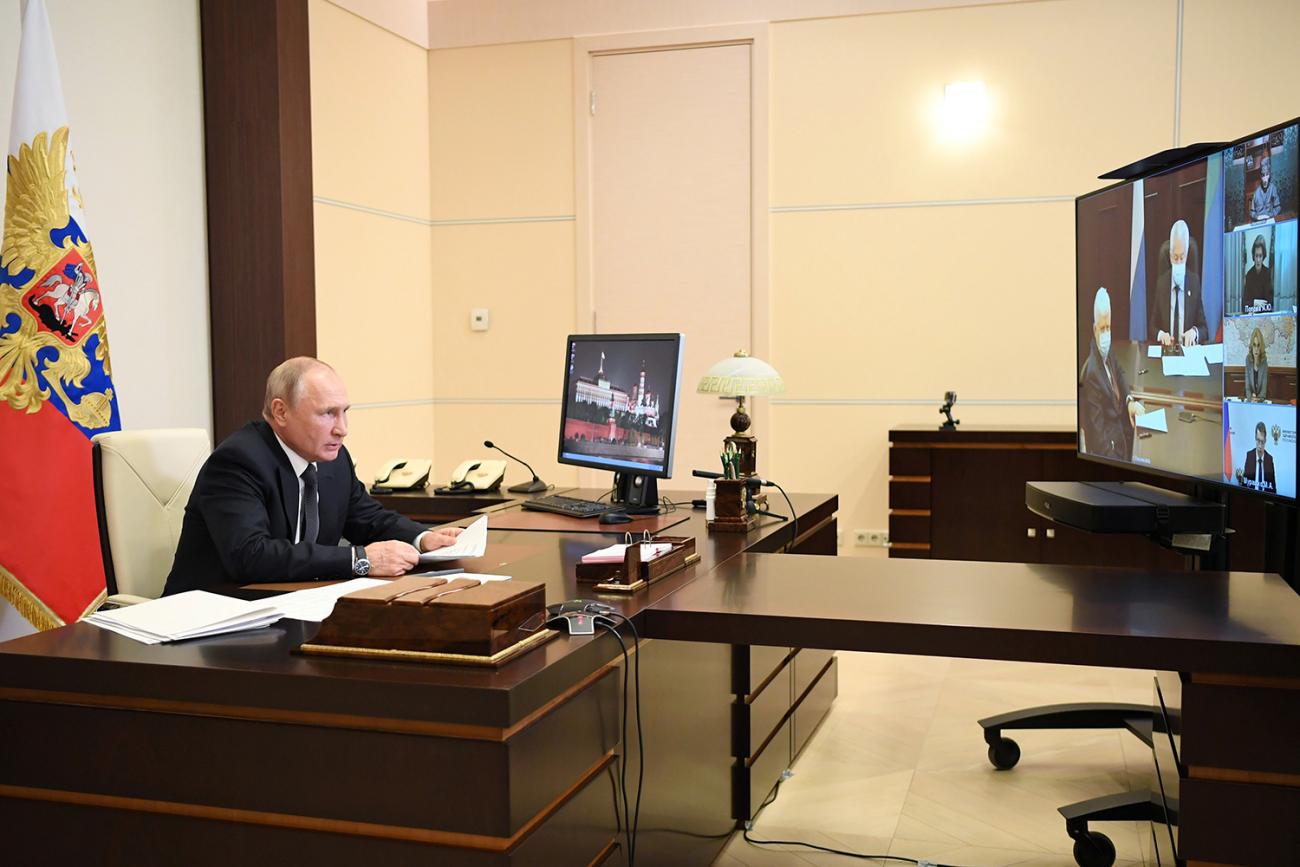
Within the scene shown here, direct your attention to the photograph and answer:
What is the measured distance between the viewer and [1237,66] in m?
5.74

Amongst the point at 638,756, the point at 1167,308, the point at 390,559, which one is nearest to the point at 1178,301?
the point at 1167,308

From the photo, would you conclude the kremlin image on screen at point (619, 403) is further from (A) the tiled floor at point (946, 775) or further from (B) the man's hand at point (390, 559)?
(A) the tiled floor at point (946, 775)

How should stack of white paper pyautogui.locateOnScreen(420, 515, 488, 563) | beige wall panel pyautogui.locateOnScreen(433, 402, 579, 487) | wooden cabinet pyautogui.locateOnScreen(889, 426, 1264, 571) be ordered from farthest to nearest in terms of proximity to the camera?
beige wall panel pyautogui.locateOnScreen(433, 402, 579, 487), wooden cabinet pyautogui.locateOnScreen(889, 426, 1264, 571), stack of white paper pyautogui.locateOnScreen(420, 515, 488, 563)

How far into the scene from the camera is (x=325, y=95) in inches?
228

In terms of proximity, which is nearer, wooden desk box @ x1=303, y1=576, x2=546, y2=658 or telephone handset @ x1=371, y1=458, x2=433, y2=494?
wooden desk box @ x1=303, y1=576, x2=546, y2=658

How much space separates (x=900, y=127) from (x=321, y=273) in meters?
3.02

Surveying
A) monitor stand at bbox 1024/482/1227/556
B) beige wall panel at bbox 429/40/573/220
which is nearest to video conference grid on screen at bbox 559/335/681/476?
monitor stand at bbox 1024/482/1227/556

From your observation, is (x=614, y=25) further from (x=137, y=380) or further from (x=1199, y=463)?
(x=1199, y=463)

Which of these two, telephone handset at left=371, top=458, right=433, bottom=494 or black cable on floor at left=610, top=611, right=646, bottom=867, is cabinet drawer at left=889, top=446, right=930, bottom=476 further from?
black cable on floor at left=610, top=611, right=646, bottom=867

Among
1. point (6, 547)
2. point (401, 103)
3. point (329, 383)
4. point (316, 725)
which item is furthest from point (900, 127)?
point (316, 725)

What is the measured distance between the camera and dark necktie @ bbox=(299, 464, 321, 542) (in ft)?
9.62

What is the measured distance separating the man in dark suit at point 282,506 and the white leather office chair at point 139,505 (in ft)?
0.58

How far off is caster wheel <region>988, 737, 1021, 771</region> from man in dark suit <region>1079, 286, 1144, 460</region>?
0.90m

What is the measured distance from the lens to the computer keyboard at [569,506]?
3.55 m
